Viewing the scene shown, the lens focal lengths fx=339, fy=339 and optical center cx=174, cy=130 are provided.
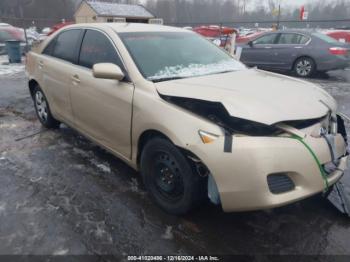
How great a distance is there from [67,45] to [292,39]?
7.95m

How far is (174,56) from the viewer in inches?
142

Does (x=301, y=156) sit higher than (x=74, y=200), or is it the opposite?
(x=301, y=156)

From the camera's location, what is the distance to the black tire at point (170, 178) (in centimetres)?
275

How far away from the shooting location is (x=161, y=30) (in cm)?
403

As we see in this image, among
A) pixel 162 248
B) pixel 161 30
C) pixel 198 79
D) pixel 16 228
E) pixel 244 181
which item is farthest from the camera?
pixel 161 30

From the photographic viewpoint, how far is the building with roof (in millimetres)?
21797

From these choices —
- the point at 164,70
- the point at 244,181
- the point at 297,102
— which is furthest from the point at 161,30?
the point at 244,181

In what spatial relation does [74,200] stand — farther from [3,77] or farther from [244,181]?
[3,77]

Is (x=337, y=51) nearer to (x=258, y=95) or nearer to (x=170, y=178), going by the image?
(x=258, y=95)

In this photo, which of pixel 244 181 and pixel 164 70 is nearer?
pixel 244 181

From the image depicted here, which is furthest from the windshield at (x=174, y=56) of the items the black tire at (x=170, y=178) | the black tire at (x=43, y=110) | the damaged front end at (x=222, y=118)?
the black tire at (x=43, y=110)

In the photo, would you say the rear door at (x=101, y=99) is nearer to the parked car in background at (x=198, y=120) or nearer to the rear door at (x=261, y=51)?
the parked car in background at (x=198, y=120)

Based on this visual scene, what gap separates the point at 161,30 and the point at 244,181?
2324mm

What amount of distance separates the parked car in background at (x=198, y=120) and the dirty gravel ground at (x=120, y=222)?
265mm
